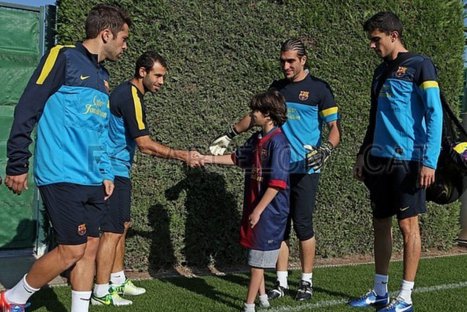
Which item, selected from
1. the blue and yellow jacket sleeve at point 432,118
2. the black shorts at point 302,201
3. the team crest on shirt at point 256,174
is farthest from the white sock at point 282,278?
the blue and yellow jacket sleeve at point 432,118

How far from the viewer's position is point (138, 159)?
20.0 feet

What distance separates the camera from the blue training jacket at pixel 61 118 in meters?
3.48

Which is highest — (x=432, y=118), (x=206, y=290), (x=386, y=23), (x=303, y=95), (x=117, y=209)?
(x=386, y=23)

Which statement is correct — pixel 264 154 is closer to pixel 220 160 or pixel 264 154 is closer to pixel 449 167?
pixel 220 160

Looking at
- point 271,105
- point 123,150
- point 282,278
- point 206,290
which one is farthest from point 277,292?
point 123,150

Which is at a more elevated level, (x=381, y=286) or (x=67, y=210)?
(x=67, y=210)

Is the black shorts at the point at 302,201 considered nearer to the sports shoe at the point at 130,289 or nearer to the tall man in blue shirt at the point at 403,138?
the tall man in blue shirt at the point at 403,138

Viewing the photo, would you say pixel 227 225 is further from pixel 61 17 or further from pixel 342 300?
pixel 61 17

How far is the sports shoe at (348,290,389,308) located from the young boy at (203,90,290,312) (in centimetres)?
86

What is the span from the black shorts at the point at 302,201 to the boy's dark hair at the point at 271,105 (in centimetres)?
84

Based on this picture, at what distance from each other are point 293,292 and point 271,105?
1.91m

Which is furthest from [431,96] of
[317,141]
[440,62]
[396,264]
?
[440,62]

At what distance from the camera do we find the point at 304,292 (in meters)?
5.20

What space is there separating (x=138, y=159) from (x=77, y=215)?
238 cm
